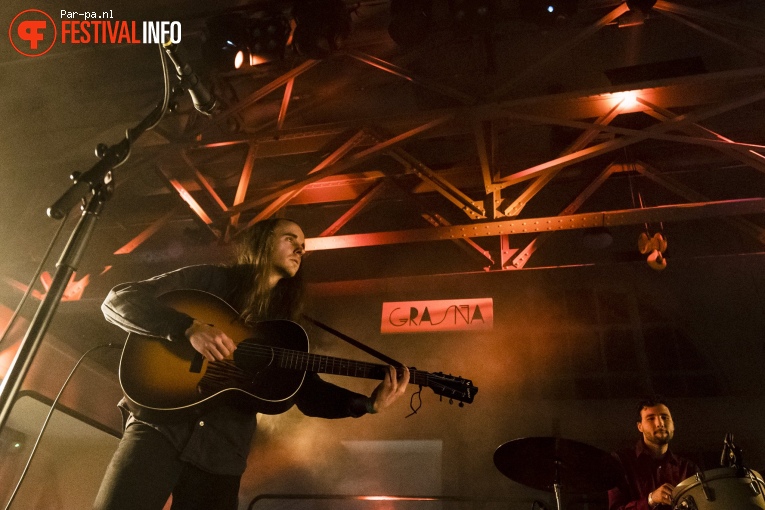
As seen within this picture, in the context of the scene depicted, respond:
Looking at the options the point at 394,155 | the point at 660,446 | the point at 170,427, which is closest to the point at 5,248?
the point at 394,155

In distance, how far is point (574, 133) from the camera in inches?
262

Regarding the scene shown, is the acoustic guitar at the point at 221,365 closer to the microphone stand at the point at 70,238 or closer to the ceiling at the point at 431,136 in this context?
the microphone stand at the point at 70,238

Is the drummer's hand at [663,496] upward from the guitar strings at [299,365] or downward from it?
downward

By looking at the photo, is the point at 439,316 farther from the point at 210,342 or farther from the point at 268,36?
the point at 210,342

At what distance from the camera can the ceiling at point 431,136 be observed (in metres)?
5.16

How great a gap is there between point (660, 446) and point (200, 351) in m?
4.66

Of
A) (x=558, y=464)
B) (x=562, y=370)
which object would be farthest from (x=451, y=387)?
(x=562, y=370)

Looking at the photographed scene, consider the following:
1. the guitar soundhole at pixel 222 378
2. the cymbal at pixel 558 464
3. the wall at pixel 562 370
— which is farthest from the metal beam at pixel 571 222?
the guitar soundhole at pixel 222 378

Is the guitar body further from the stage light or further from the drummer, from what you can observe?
the stage light

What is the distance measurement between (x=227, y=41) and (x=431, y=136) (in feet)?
7.99

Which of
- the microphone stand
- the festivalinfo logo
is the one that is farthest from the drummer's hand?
the festivalinfo logo

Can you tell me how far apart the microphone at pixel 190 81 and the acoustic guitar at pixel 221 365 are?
1105mm

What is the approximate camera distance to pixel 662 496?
3.81 meters

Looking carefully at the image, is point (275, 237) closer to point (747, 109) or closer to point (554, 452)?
point (554, 452)
